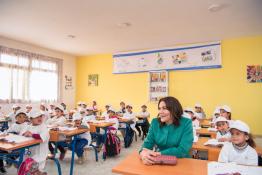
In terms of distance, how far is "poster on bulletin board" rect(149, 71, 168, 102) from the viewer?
24.8 feet

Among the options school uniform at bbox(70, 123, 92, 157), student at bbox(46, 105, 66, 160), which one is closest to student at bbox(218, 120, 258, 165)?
school uniform at bbox(70, 123, 92, 157)

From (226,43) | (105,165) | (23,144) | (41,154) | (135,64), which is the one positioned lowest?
(105,165)

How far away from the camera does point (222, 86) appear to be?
22.1 feet

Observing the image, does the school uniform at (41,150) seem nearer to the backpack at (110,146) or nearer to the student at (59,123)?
the student at (59,123)

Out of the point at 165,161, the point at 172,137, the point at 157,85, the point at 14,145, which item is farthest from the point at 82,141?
the point at 157,85

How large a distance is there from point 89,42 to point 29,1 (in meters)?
3.14

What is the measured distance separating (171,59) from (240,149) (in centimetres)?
594

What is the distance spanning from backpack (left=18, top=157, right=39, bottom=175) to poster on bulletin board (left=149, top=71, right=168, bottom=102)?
5.55 meters

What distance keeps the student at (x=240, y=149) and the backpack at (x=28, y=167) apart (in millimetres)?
2168

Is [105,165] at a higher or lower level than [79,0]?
lower

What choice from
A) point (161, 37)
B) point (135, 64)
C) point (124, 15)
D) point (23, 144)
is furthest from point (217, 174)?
point (135, 64)

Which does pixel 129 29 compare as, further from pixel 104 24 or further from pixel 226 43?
pixel 226 43

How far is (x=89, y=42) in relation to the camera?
7.07 metres

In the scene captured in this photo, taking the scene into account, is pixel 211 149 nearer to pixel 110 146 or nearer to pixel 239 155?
pixel 239 155
